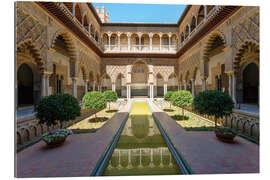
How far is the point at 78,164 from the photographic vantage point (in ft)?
9.13

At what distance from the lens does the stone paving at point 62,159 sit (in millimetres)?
2592

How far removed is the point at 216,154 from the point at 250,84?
10052 millimetres

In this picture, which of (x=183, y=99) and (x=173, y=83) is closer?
(x=183, y=99)

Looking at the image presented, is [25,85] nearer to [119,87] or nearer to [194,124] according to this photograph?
[194,124]

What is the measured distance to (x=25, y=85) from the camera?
934cm

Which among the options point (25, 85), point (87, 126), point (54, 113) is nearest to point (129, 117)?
point (87, 126)

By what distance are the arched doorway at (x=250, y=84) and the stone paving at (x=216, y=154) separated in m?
8.09

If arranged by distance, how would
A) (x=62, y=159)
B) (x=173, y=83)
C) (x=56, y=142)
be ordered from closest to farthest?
(x=62, y=159) < (x=56, y=142) < (x=173, y=83)

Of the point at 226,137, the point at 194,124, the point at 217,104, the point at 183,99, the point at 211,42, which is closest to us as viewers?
the point at 226,137

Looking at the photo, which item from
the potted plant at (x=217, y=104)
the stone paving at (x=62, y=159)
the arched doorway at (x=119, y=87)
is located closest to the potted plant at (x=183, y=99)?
the potted plant at (x=217, y=104)

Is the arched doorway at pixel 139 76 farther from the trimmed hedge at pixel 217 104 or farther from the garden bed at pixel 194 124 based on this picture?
the trimmed hedge at pixel 217 104
